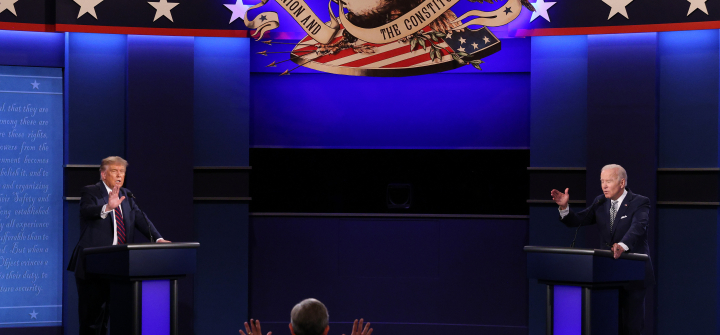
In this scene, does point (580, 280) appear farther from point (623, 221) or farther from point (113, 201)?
point (113, 201)

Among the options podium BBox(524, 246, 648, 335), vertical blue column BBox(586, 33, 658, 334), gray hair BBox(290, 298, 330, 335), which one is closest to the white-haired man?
gray hair BBox(290, 298, 330, 335)

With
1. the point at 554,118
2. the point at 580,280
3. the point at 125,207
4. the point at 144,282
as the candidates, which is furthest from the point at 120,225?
the point at 554,118

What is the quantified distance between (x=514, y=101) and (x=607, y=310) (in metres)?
2.35

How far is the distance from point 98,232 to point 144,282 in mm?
714

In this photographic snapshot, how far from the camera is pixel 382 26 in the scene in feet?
17.6

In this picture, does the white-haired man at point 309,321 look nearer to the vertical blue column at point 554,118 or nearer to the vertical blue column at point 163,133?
the vertical blue column at point 163,133

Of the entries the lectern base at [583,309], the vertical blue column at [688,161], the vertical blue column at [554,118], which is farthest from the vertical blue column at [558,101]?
the lectern base at [583,309]

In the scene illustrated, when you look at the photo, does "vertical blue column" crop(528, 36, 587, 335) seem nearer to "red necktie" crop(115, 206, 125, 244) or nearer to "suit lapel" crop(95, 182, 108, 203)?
"red necktie" crop(115, 206, 125, 244)

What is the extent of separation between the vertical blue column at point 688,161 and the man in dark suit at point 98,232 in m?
4.01

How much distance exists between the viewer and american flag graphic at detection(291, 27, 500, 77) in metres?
5.39

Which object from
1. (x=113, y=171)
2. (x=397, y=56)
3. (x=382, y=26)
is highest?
(x=382, y=26)

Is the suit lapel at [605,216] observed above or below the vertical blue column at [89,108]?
below

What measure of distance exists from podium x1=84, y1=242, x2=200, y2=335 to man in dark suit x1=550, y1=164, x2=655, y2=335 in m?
2.52

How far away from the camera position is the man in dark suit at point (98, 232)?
420 cm
